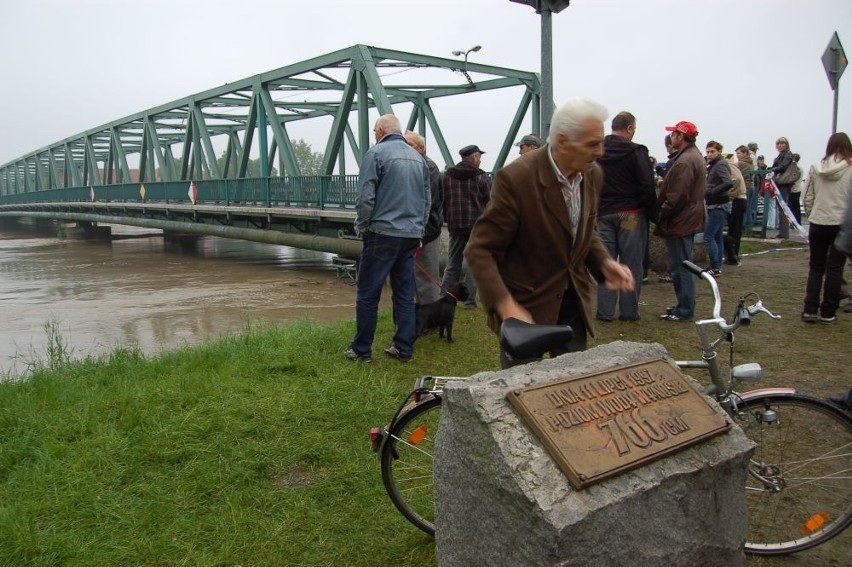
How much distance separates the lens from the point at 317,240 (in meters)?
13.8

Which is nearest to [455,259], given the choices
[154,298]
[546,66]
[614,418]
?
[546,66]

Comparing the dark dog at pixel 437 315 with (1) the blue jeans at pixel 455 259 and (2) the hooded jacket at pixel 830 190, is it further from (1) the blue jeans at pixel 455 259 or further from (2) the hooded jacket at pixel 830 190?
(2) the hooded jacket at pixel 830 190

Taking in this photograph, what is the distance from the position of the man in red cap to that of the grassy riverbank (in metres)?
0.33

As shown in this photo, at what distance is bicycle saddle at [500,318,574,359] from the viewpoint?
6.97ft

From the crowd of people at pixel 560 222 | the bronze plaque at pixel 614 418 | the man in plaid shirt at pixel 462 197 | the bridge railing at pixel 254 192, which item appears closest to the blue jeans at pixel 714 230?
the crowd of people at pixel 560 222

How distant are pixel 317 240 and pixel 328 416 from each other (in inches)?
400

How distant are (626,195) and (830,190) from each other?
1.57m

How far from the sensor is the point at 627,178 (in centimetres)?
555

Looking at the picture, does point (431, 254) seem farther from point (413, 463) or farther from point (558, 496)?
point (558, 496)

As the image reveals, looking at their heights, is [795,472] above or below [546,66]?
below

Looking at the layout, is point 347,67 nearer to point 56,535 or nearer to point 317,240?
point 317,240

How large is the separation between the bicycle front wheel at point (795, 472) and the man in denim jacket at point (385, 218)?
9.27ft

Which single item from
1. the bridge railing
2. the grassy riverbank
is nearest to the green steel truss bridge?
the bridge railing

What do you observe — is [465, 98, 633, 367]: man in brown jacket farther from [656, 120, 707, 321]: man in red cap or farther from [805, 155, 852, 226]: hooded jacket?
[805, 155, 852, 226]: hooded jacket
